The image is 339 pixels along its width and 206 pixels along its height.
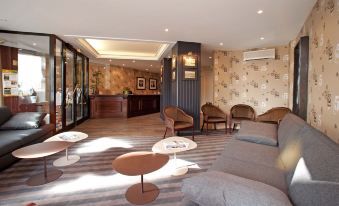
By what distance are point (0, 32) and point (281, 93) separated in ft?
22.7

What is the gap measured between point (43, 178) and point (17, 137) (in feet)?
Answer: 2.87

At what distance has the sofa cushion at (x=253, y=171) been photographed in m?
1.38

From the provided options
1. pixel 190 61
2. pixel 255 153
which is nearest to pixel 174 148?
pixel 255 153

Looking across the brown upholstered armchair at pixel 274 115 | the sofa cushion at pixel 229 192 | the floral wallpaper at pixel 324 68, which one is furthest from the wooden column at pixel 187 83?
the sofa cushion at pixel 229 192

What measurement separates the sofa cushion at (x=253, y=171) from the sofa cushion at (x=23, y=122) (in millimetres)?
3249

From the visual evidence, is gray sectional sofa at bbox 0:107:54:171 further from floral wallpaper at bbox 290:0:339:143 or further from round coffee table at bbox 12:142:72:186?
floral wallpaper at bbox 290:0:339:143

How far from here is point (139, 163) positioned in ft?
6.23

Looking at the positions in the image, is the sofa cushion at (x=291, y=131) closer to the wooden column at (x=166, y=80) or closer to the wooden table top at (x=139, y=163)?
the wooden table top at (x=139, y=163)

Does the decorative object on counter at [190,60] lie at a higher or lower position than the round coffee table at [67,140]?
higher

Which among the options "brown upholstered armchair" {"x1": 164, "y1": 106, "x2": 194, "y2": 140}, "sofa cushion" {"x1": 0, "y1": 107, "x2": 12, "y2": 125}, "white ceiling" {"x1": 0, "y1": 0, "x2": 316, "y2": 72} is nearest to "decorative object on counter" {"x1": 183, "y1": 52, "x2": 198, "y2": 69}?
"white ceiling" {"x1": 0, "y1": 0, "x2": 316, "y2": 72}

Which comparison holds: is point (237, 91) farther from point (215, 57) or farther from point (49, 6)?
point (49, 6)

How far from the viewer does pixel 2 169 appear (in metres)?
2.43

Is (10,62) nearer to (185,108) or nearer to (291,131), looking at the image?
(185,108)

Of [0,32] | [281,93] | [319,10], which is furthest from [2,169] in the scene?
[281,93]
